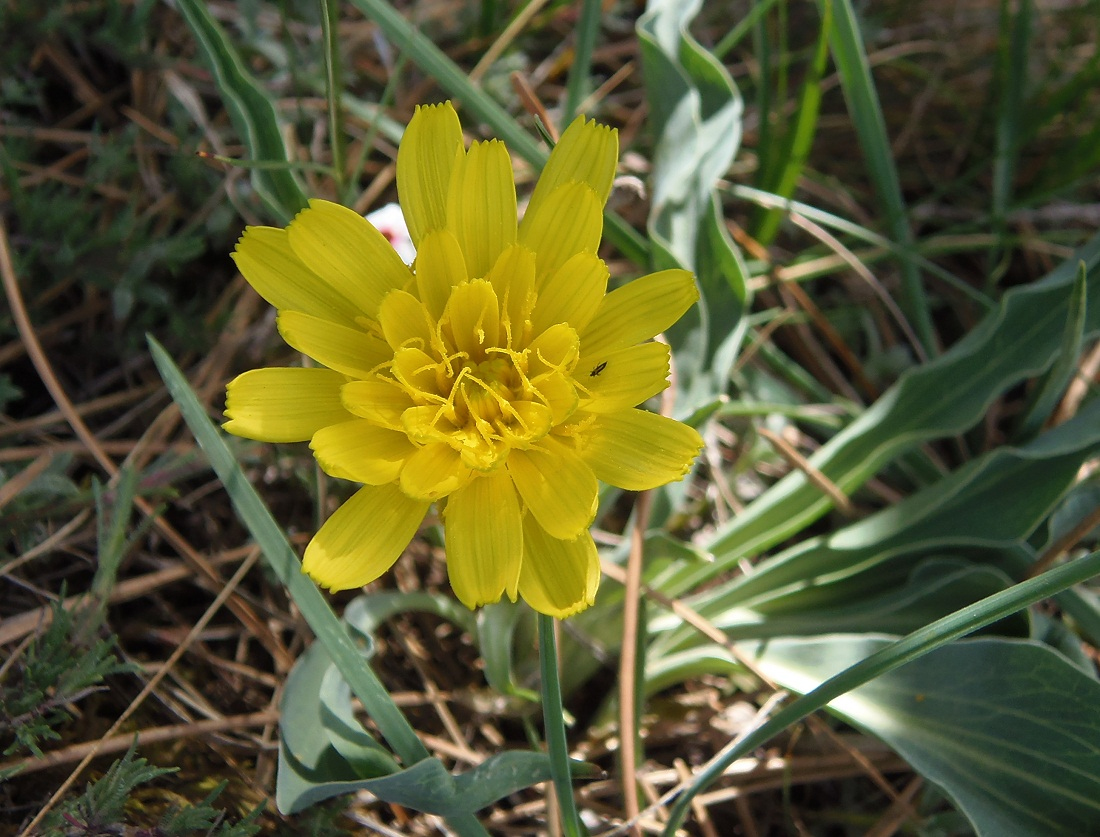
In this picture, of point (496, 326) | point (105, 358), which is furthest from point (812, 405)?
point (105, 358)

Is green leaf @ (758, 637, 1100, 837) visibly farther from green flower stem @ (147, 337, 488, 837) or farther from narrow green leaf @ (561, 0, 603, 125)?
narrow green leaf @ (561, 0, 603, 125)

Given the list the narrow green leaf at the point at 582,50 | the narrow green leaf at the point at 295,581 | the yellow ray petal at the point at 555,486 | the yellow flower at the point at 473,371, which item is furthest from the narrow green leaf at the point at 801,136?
the narrow green leaf at the point at 295,581

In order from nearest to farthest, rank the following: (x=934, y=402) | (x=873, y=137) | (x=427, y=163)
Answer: (x=427, y=163) < (x=934, y=402) < (x=873, y=137)

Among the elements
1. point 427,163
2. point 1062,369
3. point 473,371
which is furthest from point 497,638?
point 1062,369

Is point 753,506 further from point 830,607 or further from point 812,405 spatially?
point 812,405

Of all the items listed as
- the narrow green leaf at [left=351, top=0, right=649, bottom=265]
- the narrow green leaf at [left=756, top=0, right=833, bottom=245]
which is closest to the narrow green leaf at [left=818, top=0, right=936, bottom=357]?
the narrow green leaf at [left=756, top=0, right=833, bottom=245]

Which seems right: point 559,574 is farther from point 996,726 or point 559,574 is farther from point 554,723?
point 996,726

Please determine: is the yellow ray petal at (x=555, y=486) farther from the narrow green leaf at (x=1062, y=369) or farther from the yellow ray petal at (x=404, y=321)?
the narrow green leaf at (x=1062, y=369)
